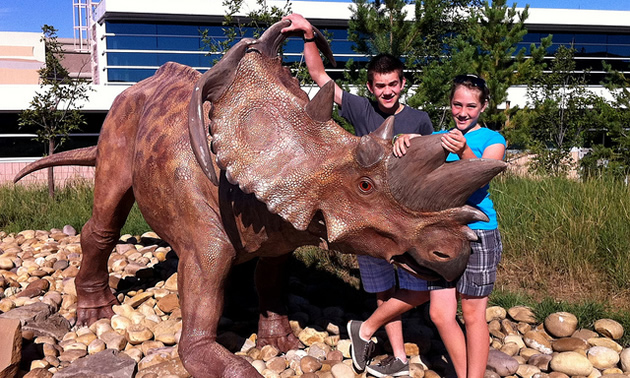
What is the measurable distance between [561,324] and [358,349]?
1.36 meters

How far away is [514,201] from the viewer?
20.4 feet

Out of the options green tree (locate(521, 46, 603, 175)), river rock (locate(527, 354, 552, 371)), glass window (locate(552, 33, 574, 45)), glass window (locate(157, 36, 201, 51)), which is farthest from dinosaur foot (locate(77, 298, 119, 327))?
glass window (locate(552, 33, 574, 45))

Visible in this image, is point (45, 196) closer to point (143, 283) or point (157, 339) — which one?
point (143, 283)

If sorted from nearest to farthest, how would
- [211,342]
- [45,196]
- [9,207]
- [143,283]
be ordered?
1. [211,342]
2. [143,283]
3. [9,207]
4. [45,196]

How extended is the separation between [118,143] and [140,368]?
4.17ft

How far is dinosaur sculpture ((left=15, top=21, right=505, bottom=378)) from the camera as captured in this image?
1987 millimetres

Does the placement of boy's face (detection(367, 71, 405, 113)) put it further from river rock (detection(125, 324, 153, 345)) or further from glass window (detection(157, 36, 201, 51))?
glass window (detection(157, 36, 201, 51))

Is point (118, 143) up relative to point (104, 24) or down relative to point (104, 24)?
down

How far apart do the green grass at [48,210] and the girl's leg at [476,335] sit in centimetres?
440

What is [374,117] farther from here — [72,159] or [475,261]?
[72,159]

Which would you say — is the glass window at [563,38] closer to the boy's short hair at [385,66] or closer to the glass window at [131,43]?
the glass window at [131,43]

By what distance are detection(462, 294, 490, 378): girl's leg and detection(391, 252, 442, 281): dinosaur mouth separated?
0.61m

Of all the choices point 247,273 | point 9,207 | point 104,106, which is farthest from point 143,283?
point 104,106

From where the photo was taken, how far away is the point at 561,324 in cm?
351
